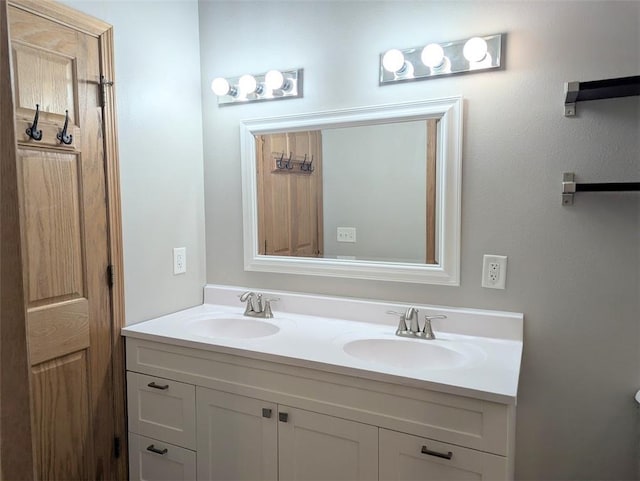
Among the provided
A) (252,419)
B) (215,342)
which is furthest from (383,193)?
(252,419)

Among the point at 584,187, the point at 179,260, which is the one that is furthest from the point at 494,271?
the point at 179,260

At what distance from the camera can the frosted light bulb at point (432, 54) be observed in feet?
5.42

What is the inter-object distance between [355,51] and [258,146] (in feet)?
2.04

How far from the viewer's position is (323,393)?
4.78 feet

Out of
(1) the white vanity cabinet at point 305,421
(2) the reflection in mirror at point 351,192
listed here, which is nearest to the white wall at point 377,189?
(2) the reflection in mirror at point 351,192

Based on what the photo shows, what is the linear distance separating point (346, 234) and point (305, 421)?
830 millimetres

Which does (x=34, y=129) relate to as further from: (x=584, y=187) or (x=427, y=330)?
(x=584, y=187)

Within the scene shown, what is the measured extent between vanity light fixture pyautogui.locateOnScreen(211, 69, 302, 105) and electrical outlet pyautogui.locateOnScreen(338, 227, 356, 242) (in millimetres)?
635

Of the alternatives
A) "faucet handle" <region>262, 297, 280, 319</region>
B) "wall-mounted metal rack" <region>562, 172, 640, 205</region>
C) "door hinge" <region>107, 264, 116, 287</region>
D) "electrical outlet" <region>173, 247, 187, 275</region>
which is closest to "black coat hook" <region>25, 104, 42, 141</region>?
"door hinge" <region>107, 264, 116, 287</region>

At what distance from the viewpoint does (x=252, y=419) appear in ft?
5.20

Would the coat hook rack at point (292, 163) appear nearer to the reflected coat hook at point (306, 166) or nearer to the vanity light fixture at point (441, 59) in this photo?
the reflected coat hook at point (306, 166)

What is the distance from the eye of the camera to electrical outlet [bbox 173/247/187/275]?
2.08 metres

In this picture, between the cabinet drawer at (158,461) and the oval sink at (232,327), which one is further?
the oval sink at (232,327)

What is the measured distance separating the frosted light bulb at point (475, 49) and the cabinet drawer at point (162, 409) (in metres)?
1.61
